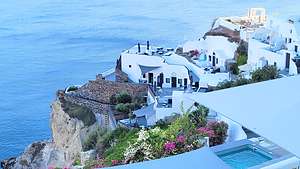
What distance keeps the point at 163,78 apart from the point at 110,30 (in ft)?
116

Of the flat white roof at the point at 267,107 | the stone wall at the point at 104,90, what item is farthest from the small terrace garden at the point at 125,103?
the flat white roof at the point at 267,107

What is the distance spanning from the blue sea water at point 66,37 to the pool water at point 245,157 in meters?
24.1

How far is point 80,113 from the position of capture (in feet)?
66.6

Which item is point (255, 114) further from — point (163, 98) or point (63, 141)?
point (63, 141)

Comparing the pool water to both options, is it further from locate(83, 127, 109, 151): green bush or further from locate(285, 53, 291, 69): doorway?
locate(285, 53, 291, 69): doorway

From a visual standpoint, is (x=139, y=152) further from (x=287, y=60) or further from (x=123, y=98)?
(x=287, y=60)

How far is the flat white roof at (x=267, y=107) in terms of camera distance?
19.9ft

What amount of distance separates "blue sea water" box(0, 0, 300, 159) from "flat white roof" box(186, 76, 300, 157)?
25256 mm

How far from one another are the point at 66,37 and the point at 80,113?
120 feet

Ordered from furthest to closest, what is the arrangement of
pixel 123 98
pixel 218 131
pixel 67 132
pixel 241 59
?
pixel 241 59
pixel 67 132
pixel 123 98
pixel 218 131

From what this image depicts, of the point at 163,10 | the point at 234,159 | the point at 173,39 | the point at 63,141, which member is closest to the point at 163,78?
the point at 63,141

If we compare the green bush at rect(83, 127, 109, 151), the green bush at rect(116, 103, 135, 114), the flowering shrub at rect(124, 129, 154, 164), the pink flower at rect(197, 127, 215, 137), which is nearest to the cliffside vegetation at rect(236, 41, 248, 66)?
the green bush at rect(116, 103, 135, 114)

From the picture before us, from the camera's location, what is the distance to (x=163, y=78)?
21.8 metres

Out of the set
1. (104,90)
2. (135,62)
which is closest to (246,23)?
(135,62)
